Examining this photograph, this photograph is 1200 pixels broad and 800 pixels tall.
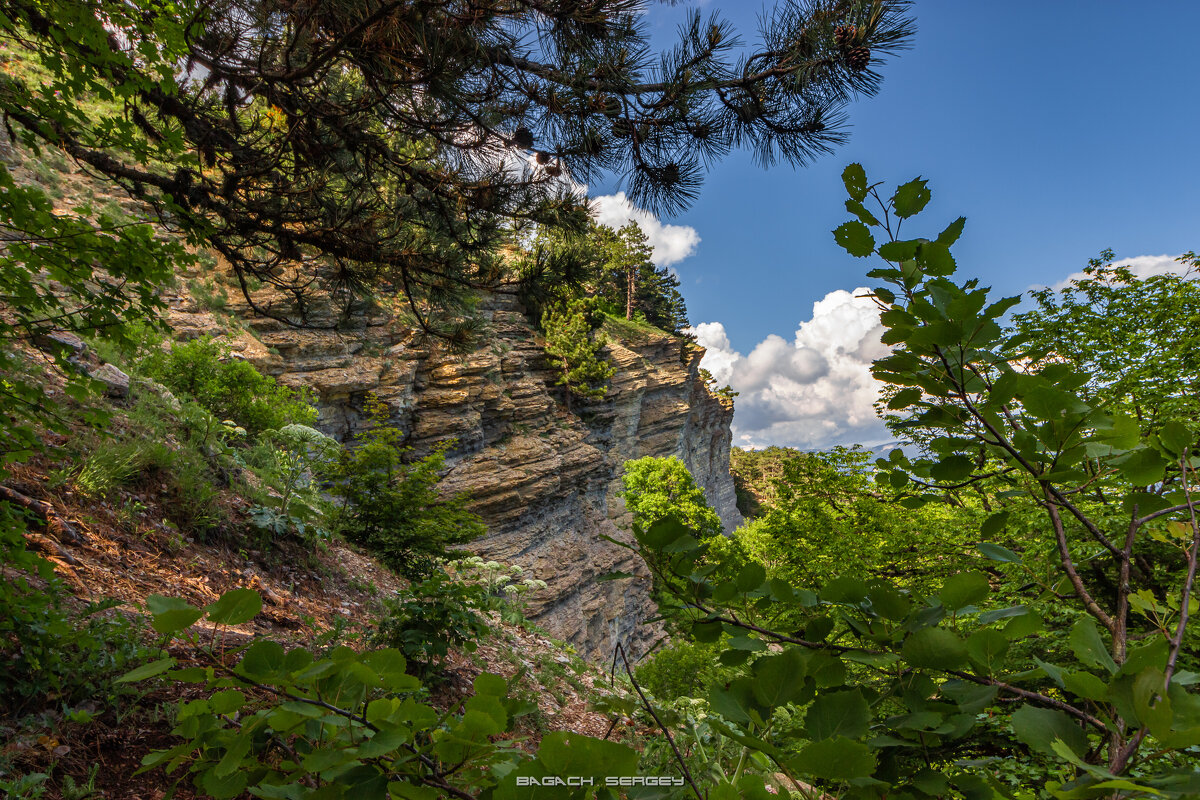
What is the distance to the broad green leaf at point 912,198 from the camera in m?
0.71

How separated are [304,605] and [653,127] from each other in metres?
4.40

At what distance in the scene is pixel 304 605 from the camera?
4.34m

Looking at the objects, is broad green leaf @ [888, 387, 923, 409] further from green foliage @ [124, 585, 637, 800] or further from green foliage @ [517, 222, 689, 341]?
green foliage @ [517, 222, 689, 341]

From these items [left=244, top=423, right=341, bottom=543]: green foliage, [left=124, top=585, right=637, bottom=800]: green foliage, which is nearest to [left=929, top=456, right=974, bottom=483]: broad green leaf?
[left=124, top=585, right=637, bottom=800]: green foliage

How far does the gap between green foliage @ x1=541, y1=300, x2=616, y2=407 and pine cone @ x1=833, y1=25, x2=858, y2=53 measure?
720 inches

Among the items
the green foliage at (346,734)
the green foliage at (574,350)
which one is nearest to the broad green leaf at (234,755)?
the green foliage at (346,734)

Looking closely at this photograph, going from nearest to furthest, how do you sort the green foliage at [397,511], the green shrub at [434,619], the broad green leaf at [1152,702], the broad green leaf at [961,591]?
1. the broad green leaf at [1152,702]
2. the broad green leaf at [961,591]
3. the green shrub at [434,619]
4. the green foliage at [397,511]

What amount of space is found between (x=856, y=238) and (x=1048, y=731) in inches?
22.6

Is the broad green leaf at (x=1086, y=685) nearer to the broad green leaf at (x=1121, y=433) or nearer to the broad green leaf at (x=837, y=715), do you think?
the broad green leaf at (x=837, y=715)

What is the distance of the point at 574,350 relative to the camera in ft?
69.6

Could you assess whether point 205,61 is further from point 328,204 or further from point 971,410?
point 971,410

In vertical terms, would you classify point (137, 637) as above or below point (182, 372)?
below

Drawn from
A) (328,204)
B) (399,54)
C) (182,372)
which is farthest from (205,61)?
(182,372)

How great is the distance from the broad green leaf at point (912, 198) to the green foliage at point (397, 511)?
5.71 m
